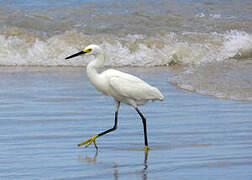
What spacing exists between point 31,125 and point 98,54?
48.8 inches

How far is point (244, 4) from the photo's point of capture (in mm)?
21266

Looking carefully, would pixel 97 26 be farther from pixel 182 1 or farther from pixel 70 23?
pixel 182 1

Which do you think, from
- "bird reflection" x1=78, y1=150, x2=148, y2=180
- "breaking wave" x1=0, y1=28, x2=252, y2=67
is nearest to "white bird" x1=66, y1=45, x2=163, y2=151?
"bird reflection" x1=78, y1=150, x2=148, y2=180

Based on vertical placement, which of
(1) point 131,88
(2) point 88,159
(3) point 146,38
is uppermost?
(3) point 146,38

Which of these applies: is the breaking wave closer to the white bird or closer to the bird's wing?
the bird's wing

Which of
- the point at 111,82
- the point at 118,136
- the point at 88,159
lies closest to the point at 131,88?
the point at 111,82

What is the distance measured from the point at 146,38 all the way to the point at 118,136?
29.3 ft

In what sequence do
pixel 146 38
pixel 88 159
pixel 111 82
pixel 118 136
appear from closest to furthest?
pixel 88 159 < pixel 111 82 < pixel 118 136 < pixel 146 38

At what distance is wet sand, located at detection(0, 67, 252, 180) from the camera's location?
202 inches

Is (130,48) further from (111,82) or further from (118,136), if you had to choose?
(111,82)

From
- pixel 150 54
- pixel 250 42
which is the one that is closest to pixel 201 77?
pixel 150 54

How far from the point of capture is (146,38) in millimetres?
15367

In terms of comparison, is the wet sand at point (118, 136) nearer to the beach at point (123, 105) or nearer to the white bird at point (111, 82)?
the beach at point (123, 105)

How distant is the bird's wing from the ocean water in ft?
8.63
